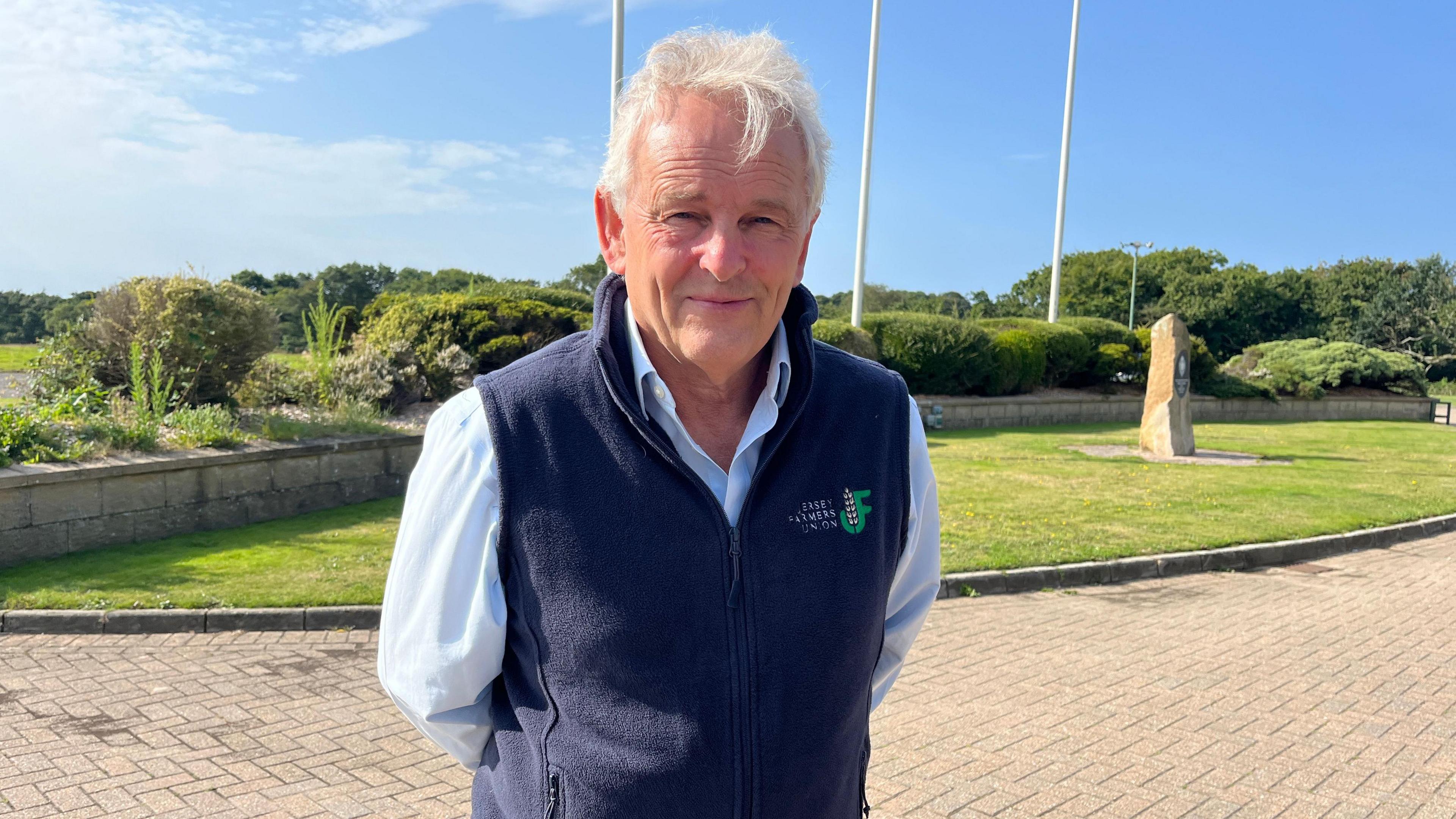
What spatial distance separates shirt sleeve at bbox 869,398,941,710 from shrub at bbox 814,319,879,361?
1799cm

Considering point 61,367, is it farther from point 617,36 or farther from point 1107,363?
point 1107,363

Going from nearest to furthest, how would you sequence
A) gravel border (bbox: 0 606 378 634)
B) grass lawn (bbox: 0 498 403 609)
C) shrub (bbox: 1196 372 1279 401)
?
gravel border (bbox: 0 606 378 634), grass lawn (bbox: 0 498 403 609), shrub (bbox: 1196 372 1279 401)

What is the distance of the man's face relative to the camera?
1.76 m

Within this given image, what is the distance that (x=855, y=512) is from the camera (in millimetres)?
1890

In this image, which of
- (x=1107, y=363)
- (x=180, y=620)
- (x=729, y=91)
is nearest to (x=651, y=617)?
(x=729, y=91)

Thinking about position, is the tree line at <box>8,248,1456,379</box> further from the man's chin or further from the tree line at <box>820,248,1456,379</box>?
the man's chin

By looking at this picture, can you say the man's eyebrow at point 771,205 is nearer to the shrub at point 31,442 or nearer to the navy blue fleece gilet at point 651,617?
the navy blue fleece gilet at point 651,617

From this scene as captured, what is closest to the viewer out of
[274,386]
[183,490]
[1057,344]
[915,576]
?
[915,576]

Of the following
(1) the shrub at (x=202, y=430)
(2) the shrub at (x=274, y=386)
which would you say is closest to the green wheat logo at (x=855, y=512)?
(1) the shrub at (x=202, y=430)

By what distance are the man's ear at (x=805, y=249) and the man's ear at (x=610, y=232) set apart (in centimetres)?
1

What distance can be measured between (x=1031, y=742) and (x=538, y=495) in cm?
415

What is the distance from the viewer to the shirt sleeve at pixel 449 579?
1698 millimetres

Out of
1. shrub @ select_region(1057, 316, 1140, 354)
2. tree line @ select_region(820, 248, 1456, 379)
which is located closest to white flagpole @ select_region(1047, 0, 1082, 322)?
shrub @ select_region(1057, 316, 1140, 354)

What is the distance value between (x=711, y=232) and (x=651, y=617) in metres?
0.67
